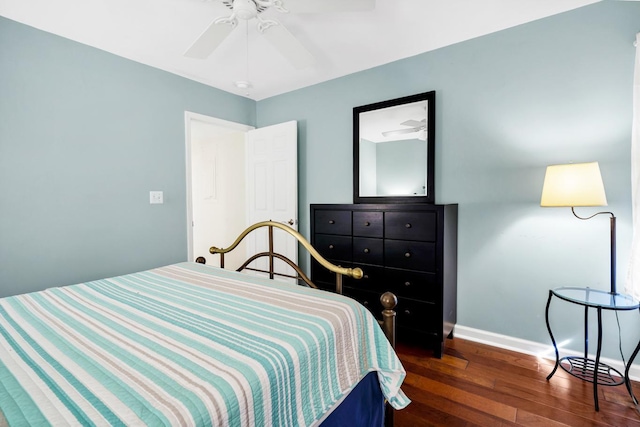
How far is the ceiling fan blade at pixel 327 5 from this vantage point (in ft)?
5.00

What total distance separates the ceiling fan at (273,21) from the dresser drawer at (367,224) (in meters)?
1.22

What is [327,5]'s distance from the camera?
156 centimetres

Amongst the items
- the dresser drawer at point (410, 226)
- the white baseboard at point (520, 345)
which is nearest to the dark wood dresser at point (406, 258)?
the dresser drawer at point (410, 226)

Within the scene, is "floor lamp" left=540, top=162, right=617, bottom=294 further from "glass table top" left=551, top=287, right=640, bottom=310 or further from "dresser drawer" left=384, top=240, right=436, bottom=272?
"dresser drawer" left=384, top=240, right=436, bottom=272

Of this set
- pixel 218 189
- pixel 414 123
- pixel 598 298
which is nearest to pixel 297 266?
pixel 414 123

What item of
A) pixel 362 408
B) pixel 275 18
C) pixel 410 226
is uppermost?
pixel 275 18

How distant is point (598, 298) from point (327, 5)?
220 centimetres

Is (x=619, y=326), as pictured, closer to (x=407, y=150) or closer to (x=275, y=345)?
(x=407, y=150)

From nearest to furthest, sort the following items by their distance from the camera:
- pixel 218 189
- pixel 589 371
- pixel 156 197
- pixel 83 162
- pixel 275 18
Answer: pixel 589 371 → pixel 275 18 → pixel 83 162 → pixel 156 197 → pixel 218 189

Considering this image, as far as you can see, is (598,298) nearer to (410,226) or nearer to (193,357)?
(410,226)

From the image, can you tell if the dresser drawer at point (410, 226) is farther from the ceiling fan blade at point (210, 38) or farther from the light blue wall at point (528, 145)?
the ceiling fan blade at point (210, 38)

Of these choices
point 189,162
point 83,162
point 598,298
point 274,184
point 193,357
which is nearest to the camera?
point 193,357

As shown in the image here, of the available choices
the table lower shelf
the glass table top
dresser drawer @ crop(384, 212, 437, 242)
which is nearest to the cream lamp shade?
the glass table top

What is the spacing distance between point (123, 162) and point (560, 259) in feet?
11.5
